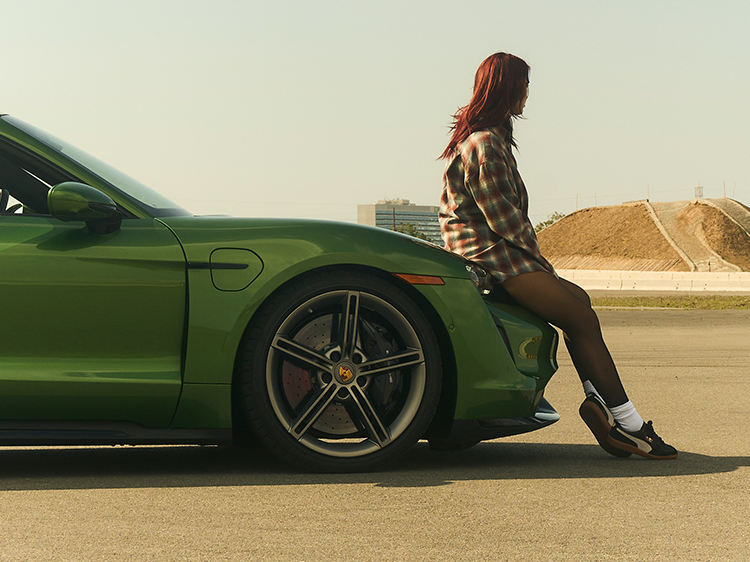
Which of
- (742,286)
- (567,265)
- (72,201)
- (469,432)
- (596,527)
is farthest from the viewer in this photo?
(567,265)

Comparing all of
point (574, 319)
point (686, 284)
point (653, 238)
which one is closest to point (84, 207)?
point (574, 319)

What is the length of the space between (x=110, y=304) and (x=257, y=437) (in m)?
0.82

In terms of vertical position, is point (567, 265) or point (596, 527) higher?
point (596, 527)

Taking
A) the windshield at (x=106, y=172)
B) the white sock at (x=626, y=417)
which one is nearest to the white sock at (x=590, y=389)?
the white sock at (x=626, y=417)

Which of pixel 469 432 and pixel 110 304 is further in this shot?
pixel 469 432

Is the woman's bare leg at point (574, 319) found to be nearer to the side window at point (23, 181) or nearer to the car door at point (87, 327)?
the car door at point (87, 327)

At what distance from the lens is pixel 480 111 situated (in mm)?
4379

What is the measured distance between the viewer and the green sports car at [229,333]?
355 centimetres

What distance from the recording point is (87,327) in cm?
356

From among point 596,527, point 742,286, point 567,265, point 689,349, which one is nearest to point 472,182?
point 596,527

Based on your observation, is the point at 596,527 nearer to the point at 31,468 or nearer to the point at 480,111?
the point at 480,111

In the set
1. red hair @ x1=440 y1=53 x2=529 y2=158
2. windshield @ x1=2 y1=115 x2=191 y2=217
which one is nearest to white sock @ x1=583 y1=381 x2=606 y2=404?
red hair @ x1=440 y1=53 x2=529 y2=158

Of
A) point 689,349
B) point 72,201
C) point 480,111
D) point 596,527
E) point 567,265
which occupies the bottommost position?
point 567,265

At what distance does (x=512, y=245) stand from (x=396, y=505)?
61.7 inches
